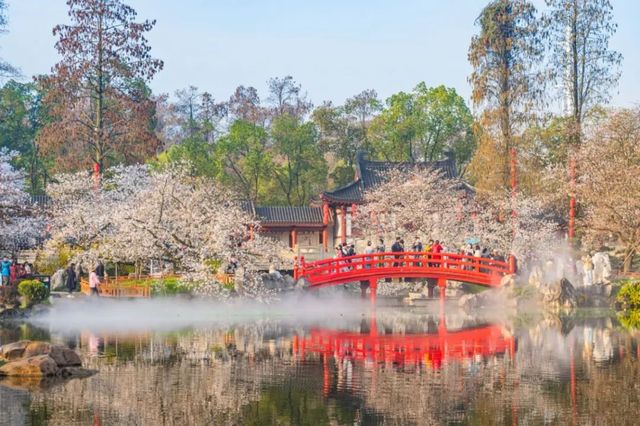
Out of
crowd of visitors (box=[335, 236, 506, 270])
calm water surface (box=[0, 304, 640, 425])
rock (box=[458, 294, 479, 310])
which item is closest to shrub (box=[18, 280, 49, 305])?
calm water surface (box=[0, 304, 640, 425])

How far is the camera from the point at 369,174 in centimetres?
6119

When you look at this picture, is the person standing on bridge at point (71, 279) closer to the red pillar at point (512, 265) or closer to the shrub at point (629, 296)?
the red pillar at point (512, 265)

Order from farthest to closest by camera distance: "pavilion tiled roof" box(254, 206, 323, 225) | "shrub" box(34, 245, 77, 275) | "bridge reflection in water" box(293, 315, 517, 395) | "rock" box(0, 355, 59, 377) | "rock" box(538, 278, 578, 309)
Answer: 1. "pavilion tiled roof" box(254, 206, 323, 225)
2. "shrub" box(34, 245, 77, 275)
3. "rock" box(538, 278, 578, 309)
4. "bridge reflection in water" box(293, 315, 517, 395)
5. "rock" box(0, 355, 59, 377)

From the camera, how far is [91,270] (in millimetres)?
41250

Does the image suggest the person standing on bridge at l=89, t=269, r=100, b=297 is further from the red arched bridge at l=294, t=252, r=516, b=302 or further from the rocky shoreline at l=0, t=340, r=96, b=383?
the rocky shoreline at l=0, t=340, r=96, b=383

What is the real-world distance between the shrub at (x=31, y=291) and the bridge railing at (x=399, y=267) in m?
11.3

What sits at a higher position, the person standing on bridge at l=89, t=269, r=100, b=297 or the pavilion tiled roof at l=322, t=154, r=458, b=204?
the pavilion tiled roof at l=322, t=154, r=458, b=204

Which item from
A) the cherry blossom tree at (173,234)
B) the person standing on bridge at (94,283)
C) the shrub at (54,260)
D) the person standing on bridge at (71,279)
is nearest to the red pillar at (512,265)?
the cherry blossom tree at (173,234)

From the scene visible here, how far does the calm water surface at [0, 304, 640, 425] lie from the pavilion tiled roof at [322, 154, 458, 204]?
24.8 metres

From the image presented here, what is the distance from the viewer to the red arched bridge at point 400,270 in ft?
138

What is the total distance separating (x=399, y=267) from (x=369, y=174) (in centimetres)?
1943

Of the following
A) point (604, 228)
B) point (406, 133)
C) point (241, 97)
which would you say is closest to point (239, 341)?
point (604, 228)

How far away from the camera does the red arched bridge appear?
42125 millimetres

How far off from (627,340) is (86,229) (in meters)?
26.1
